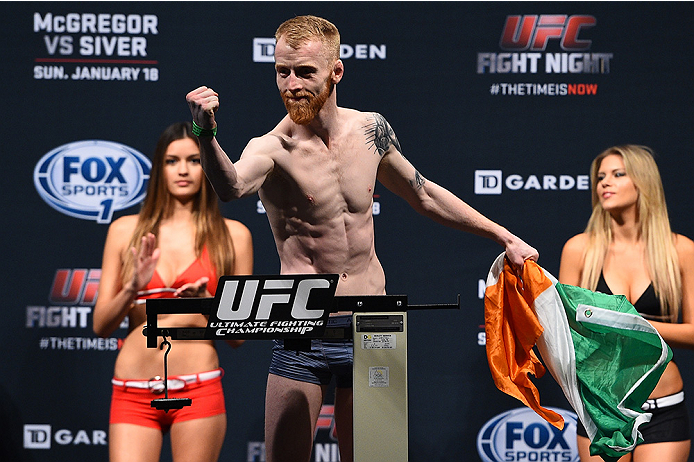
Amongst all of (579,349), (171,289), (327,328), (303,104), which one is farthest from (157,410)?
(579,349)

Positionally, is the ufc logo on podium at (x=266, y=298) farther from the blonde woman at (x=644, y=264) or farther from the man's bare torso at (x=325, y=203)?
the blonde woman at (x=644, y=264)

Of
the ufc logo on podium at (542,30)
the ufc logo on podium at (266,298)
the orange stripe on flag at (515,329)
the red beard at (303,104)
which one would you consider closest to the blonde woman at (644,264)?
the ufc logo on podium at (542,30)

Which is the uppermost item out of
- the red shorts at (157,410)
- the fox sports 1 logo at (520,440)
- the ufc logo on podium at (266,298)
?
the ufc logo on podium at (266,298)

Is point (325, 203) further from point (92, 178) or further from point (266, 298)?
point (92, 178)

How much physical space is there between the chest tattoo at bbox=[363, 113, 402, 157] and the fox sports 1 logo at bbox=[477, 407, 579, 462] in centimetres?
224

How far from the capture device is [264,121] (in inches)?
177

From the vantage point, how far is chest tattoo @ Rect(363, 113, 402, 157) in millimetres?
2748

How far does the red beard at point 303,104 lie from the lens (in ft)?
8.18

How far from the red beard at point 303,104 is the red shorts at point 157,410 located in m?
1.56

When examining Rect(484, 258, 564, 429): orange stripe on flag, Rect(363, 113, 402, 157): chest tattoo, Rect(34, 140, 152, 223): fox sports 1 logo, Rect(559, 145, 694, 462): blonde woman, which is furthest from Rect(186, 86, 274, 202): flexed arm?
Rect(34, 140, 152, 223): fox sports 1 logo

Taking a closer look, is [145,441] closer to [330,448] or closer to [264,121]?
[330,448]

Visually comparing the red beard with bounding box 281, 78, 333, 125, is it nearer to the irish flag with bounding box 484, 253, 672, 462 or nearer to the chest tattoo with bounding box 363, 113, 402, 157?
the chest tattoo with bounding box 363, 113, 402, 157

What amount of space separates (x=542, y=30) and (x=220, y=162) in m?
2.81

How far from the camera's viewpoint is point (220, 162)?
2.21 meters
